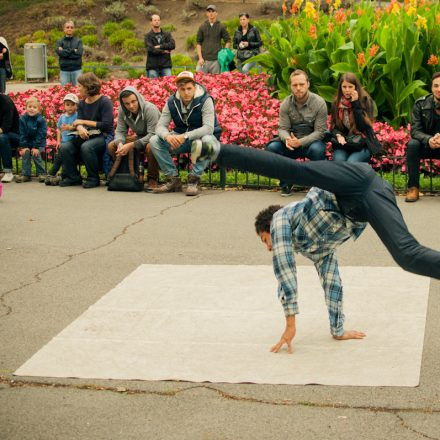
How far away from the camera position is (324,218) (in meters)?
6.11

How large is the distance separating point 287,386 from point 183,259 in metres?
3.42

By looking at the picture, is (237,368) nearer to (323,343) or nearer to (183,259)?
(323,343)

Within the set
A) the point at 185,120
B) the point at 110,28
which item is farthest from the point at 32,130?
the point at 110,28

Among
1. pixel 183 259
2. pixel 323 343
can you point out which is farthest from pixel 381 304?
pixel 183 259

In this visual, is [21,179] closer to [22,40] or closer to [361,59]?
[361,59]

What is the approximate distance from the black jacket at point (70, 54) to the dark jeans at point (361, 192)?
50.3 feet

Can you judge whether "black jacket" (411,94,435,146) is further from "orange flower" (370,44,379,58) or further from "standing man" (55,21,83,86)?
"standing man" (55,21,83,86)

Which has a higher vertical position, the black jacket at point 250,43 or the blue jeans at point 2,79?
the black jacket at point 250,43

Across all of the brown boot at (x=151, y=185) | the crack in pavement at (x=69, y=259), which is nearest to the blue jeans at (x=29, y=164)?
the brown boot at (x=151, y=185)

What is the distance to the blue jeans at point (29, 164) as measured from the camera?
13.6m

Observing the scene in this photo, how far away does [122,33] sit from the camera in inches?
1277

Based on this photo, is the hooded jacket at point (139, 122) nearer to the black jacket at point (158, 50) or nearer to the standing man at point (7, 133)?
the standing man at point (7, 133)

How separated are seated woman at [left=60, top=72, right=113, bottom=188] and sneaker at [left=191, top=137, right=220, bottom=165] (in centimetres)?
773

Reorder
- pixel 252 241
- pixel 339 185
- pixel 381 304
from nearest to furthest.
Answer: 1. pixel 339 185
2. pixel 381 304
3. pixel 252 241
